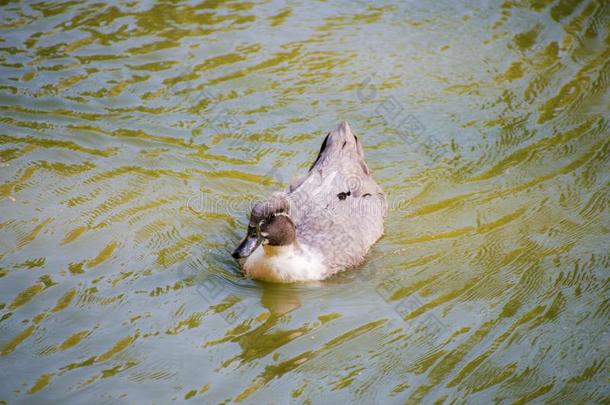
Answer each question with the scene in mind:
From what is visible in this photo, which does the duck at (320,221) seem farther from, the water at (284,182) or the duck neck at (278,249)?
the water at (284,182)

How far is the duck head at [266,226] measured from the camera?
24.9 feet

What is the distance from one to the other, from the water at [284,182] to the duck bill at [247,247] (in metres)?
0.36

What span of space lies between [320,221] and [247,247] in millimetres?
1114

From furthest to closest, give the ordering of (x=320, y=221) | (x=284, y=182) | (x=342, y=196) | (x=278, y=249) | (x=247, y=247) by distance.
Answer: (x=284, y=182) → (x=342, y=196) → (x=320, y=221) → (x=278, y=249) → (x=247, y=247)

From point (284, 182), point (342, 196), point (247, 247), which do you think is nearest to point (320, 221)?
point (342, 196)

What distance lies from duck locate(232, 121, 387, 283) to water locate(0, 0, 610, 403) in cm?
19

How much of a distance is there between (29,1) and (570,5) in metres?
8.78

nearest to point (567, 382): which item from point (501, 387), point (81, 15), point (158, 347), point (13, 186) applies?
point (501, 387)

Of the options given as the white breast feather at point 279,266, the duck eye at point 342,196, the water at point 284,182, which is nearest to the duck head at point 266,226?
the white breast feather at point 279,266

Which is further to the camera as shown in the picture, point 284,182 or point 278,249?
point 284,182

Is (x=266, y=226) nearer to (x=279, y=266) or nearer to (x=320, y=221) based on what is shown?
(x=279, y=266)

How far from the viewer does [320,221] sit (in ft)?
27.7

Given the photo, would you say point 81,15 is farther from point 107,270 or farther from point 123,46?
point 107,270

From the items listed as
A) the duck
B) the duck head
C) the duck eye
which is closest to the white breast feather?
the duck
